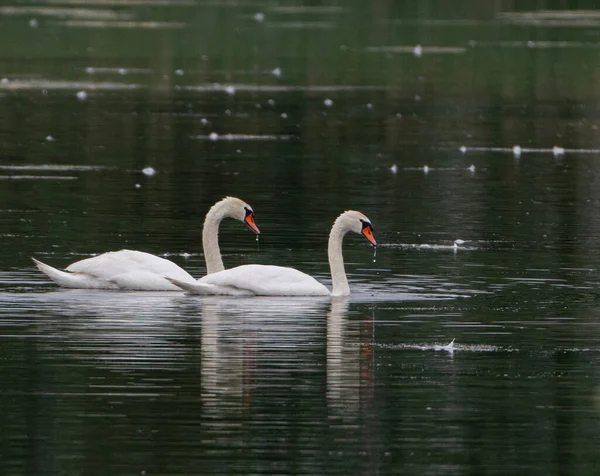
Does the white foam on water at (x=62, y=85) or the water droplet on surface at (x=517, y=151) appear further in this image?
the white foam on water at (x=62, y=85)

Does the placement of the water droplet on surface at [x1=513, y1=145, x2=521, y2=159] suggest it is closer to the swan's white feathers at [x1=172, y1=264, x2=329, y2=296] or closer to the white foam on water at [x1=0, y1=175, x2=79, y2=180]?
the white foam on water at [x1=0, y1=175, x2=79, y2=180]

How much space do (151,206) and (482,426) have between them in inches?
567

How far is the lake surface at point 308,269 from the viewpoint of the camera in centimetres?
1179

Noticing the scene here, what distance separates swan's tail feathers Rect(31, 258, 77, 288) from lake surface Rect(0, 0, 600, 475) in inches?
6.7

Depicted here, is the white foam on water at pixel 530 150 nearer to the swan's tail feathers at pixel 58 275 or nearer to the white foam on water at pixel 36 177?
the white foam on water at pixel 36 177

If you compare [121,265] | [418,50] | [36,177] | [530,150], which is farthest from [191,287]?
[418,50]

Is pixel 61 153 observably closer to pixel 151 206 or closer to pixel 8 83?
pixel 151 206

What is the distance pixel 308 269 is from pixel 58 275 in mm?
3055

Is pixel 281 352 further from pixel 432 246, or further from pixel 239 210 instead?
pixel 432 246

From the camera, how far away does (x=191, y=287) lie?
712 inches

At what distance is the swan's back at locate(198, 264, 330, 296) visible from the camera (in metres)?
18.1

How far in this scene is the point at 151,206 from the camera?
2612cm

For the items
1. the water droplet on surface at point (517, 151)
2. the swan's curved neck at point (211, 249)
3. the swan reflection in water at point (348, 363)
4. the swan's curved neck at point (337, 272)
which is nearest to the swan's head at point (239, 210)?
the swan's curved neck at point (211, 249)

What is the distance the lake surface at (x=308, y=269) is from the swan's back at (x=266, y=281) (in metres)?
Result: 0.19
